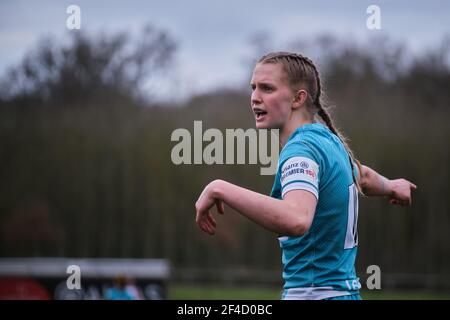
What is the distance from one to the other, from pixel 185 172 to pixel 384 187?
39.7 m

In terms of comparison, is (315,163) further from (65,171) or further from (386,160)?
(65,171)

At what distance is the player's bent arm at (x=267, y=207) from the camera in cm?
317

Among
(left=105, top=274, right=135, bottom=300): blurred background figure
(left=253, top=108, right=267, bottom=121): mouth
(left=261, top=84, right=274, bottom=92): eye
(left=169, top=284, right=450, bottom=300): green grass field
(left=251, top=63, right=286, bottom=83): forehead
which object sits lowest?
(left=253, top=108, right=267, bottom=121): mouth

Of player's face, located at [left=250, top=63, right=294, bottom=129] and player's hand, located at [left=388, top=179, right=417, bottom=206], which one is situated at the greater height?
player's face, located at [left=250, top=63, right=294, bottom=129]

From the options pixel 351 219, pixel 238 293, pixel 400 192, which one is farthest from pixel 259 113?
pixel 238 293

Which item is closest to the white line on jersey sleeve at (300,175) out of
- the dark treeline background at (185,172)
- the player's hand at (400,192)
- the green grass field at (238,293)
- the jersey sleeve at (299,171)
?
the jersey sleeve at (299,171)

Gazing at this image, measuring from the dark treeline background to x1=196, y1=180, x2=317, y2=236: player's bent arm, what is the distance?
117ft

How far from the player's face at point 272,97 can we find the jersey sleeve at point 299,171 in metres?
0.33

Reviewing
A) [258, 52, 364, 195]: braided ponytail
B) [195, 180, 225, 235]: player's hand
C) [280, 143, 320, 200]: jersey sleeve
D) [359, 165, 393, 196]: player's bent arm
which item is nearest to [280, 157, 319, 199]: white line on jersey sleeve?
[280, 143, 320, 200]: jersey sleeve

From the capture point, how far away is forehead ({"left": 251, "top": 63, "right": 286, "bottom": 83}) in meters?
3.80

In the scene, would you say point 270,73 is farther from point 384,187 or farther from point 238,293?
point 238,293

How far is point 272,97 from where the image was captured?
3.78 meters

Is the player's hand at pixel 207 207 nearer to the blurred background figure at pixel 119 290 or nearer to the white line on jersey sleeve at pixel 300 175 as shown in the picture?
the white line on jersey sleeve at pixel 300 175

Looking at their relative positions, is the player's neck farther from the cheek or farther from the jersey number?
the jersey number
